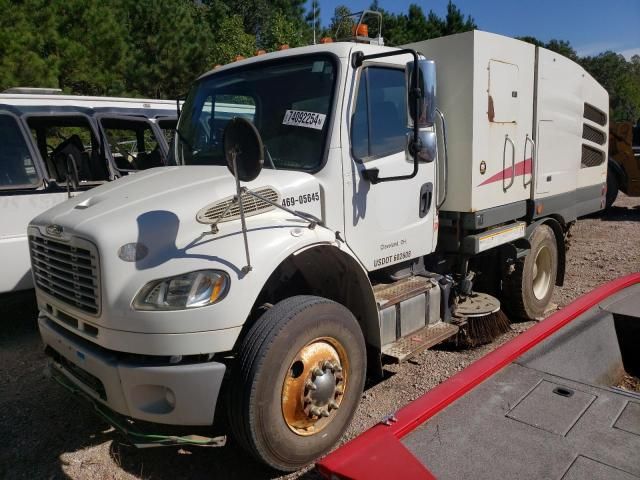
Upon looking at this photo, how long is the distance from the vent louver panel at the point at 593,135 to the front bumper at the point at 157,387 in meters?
5.57

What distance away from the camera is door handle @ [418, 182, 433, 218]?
4.13 meters

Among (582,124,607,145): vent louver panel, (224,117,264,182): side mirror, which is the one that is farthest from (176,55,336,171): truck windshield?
(582,124,607,145): vent louver panel

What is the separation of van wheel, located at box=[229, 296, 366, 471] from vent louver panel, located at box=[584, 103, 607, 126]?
15.8 feet

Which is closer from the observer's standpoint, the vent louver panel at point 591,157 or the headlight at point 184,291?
the headlight at point 184,291

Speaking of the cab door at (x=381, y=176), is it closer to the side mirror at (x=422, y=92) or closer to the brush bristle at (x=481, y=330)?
the side mirror at (x=422, y=92)

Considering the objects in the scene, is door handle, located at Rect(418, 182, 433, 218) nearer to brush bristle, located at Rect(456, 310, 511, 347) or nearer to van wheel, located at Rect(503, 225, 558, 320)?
brush bristle, located at Rect(456, 310, 511, 347)

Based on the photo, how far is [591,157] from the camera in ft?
21.9

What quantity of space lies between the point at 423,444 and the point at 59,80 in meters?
16.9

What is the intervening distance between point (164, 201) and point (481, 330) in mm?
3336

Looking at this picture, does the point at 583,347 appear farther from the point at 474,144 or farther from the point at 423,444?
the point at 474,144

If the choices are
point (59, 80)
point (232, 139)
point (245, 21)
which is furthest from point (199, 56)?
point (232, 139)

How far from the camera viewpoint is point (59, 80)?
1595 centimetres

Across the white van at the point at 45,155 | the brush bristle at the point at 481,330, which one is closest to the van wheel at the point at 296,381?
the brush bristle at the point at 481,330

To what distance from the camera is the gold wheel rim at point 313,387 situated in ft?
9.71
